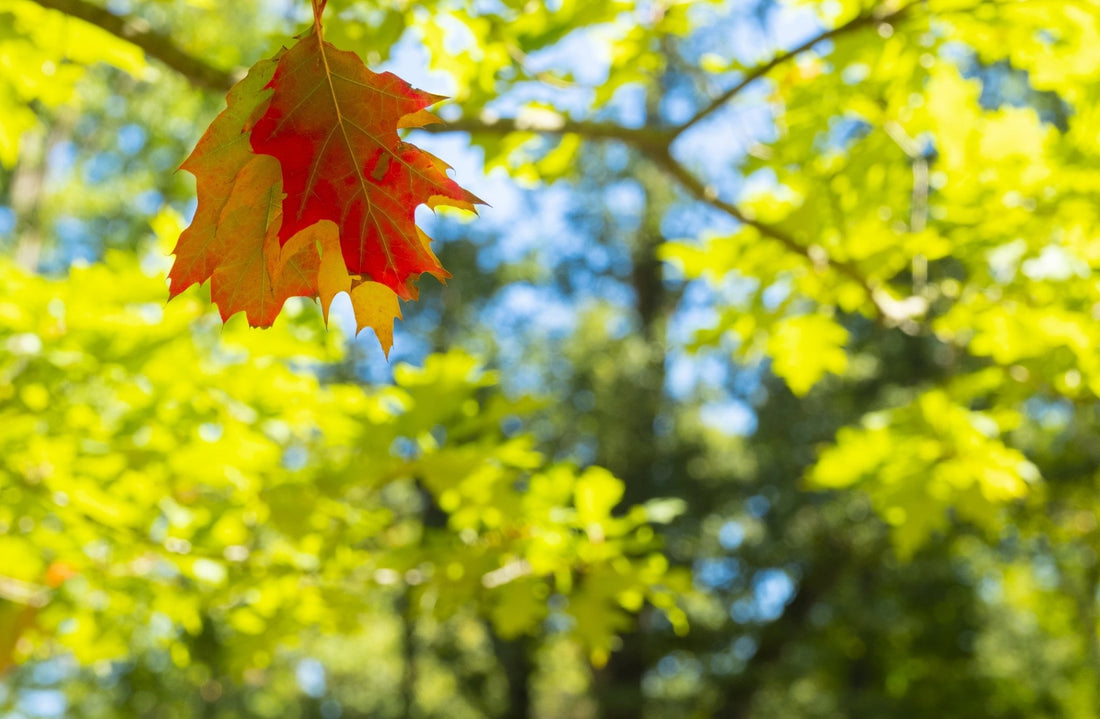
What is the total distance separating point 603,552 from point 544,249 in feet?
46.0

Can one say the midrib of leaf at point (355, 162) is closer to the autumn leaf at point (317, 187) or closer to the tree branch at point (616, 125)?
the autumn leaf at point (317, 187)

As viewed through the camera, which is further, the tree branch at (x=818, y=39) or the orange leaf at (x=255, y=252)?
the tree branch at (x=818, y=39)

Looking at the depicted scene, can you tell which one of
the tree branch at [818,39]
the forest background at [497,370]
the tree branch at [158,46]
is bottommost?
the forest background at [497,370]

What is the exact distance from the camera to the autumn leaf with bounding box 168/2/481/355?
0.83m

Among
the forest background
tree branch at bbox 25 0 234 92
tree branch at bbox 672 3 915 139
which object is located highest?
tree branch at bbox 25 0 234 92

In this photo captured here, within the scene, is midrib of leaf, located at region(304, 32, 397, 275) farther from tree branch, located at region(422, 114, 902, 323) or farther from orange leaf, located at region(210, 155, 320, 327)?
tree branch, located at region(422, 114, 902, 323)

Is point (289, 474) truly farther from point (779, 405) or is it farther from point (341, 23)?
point (779, 405)

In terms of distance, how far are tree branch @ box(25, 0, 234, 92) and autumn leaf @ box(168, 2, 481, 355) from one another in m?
0.94

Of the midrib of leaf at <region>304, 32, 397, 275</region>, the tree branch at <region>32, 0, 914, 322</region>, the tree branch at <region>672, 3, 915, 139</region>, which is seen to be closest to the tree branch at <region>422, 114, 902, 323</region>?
the tree branch at <region>32, 0, 914, 322</region>

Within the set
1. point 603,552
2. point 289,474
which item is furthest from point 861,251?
point 289,474

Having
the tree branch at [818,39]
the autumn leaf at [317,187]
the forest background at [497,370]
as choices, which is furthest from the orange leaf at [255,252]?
the tree branch at [818,39]

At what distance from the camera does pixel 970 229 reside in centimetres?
234

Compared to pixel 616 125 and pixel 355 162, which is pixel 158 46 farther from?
pixel 355 162

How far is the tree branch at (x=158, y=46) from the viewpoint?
1587mm
